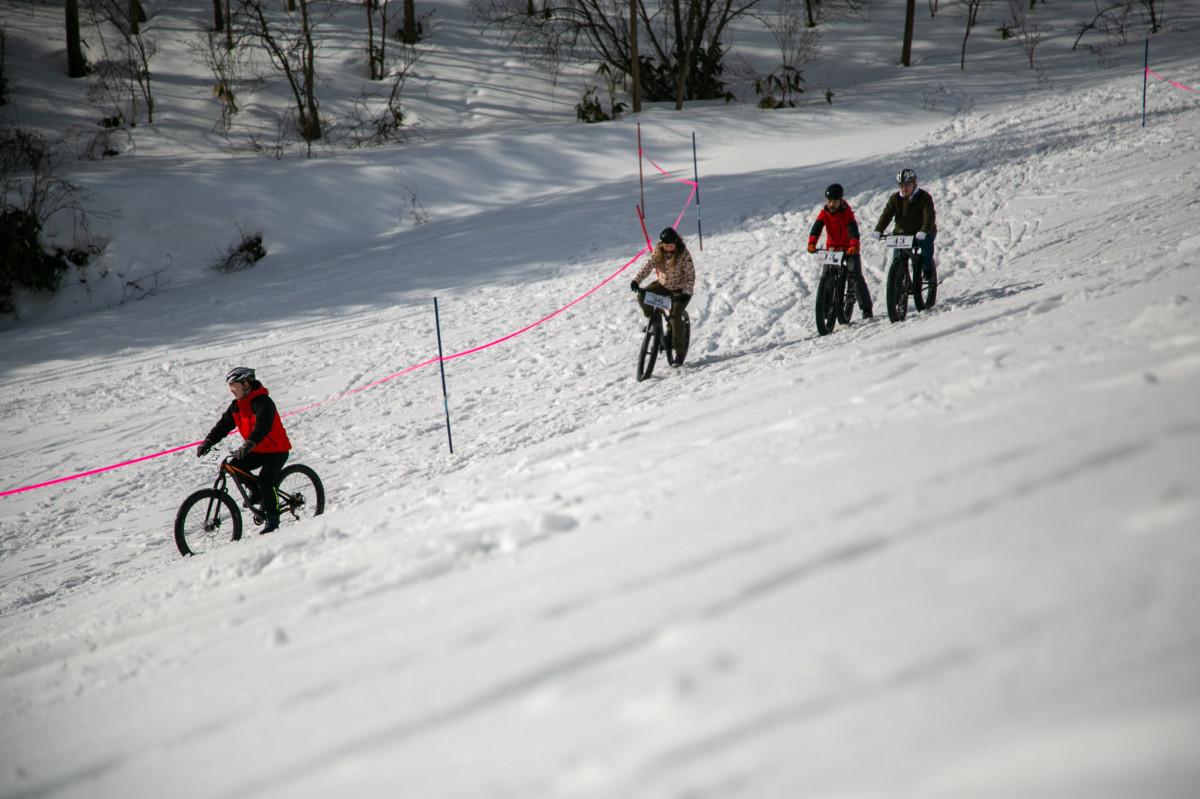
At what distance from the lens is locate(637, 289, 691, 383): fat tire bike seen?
27.0 feet

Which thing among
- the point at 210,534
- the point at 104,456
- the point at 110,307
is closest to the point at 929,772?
the point at 210,534

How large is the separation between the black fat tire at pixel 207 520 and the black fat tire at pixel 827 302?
6376mm

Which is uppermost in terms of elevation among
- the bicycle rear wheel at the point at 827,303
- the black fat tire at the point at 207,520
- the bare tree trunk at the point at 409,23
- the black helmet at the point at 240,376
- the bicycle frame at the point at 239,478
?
the bare tree trunk at the point at 409,23

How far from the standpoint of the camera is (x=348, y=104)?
79.7ft

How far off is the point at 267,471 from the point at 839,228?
633 centimetres

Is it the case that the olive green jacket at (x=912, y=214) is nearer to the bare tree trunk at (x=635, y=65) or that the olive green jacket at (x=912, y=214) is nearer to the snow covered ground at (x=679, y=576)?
the snow covered ground at (x=679, y=576)

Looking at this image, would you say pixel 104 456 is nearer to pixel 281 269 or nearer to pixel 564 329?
pixel 564 329

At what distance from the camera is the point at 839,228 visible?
818 cm

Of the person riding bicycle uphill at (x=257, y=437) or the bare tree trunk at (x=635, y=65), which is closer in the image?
the person riding bicycle uphill at (x=257, y=437)

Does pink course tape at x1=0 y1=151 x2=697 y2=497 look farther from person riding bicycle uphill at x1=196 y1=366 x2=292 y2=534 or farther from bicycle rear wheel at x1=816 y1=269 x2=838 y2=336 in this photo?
bicycle rear wheel at x1=816 y1=269 x2=838 y2=336

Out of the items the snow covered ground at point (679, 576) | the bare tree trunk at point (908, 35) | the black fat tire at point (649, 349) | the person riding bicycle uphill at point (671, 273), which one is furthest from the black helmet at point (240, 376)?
the bare tree trunk at point (908, 35)

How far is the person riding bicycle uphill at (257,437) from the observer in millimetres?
6320

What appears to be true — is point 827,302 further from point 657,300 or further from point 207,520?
point 207,520

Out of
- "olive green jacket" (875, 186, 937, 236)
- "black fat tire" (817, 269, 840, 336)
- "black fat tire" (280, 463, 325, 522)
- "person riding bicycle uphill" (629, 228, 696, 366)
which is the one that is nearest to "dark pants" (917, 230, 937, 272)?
"olive green jacket" (875, 186, 937, 236)
